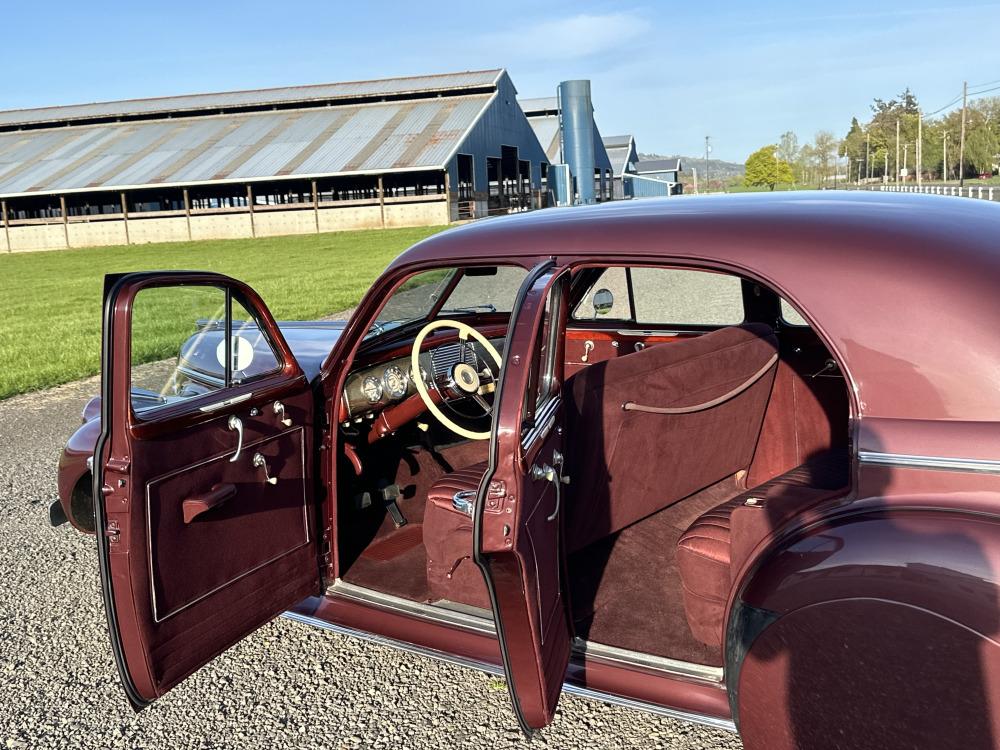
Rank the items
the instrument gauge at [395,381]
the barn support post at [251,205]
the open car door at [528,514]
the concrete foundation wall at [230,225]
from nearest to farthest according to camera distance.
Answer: the open car door at [528,514]
the instrument gauge at [395,381]
the barn support post at [251,205]
the concrete foundation wall at [230,225]

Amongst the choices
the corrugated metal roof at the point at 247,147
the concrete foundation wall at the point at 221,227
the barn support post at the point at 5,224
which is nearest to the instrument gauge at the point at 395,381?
the corrugated metal roof at the point at 247,147

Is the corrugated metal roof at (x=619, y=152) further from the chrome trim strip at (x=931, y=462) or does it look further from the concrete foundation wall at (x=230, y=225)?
the chrome trim strip at (x=931, y=462)

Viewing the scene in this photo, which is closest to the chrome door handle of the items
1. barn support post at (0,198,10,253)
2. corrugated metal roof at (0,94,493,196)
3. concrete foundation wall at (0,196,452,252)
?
corrugated metal roof at (0,94,493,196)

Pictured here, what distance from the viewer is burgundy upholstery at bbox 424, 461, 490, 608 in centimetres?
285

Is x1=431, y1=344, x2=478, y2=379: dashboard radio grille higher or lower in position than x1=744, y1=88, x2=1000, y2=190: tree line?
lower

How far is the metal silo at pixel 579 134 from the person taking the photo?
21469mm

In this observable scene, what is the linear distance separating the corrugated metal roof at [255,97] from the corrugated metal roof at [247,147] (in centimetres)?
103

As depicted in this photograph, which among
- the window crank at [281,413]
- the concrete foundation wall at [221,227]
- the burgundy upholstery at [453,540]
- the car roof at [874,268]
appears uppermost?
the concrete foundation wall at [221,227]

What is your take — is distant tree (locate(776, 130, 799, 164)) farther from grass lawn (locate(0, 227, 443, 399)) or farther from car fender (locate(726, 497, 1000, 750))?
car fender (locate(726, 497, 1000, 750))

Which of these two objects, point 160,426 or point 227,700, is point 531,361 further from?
point 227,700

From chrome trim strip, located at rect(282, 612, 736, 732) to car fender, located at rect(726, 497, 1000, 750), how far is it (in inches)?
9.9

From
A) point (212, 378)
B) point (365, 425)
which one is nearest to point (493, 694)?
point (365, 425)

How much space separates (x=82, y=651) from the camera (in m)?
3.54

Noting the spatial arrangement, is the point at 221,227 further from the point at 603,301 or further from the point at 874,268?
the point at 874,268
